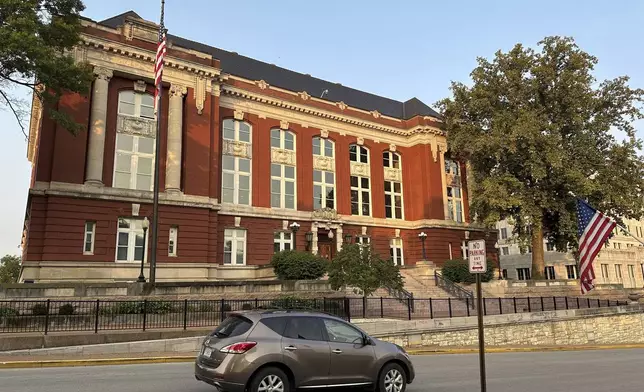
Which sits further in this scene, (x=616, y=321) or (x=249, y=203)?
(x=249, y=203)

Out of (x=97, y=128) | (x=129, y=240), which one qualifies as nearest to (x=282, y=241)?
(x=129, y=240)

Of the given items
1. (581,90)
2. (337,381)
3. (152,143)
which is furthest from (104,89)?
(581,90)

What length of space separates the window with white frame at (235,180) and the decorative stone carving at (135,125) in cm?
602

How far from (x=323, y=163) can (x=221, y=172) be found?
32.5ft

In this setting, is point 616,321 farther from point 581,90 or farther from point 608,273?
point 608,273

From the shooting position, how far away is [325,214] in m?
38.6

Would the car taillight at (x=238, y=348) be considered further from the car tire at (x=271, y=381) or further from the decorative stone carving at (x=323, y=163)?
the decorative stone carving at (x=323, y=163)

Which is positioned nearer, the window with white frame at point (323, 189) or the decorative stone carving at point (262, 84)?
the decorative stone carving at point (262, 84)

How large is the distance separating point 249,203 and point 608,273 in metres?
52.6

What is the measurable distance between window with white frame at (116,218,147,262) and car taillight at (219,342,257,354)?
23.2 m

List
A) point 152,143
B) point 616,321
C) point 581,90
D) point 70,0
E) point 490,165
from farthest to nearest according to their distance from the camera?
point 490,165, point 581,90, point 152,143, point 616,321, point 70,0

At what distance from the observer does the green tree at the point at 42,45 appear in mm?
20000

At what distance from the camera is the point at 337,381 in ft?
26.2

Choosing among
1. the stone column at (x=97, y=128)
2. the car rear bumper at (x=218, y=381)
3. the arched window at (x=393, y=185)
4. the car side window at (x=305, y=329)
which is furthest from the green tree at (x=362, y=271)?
the arched window at (x=393, y=185)
